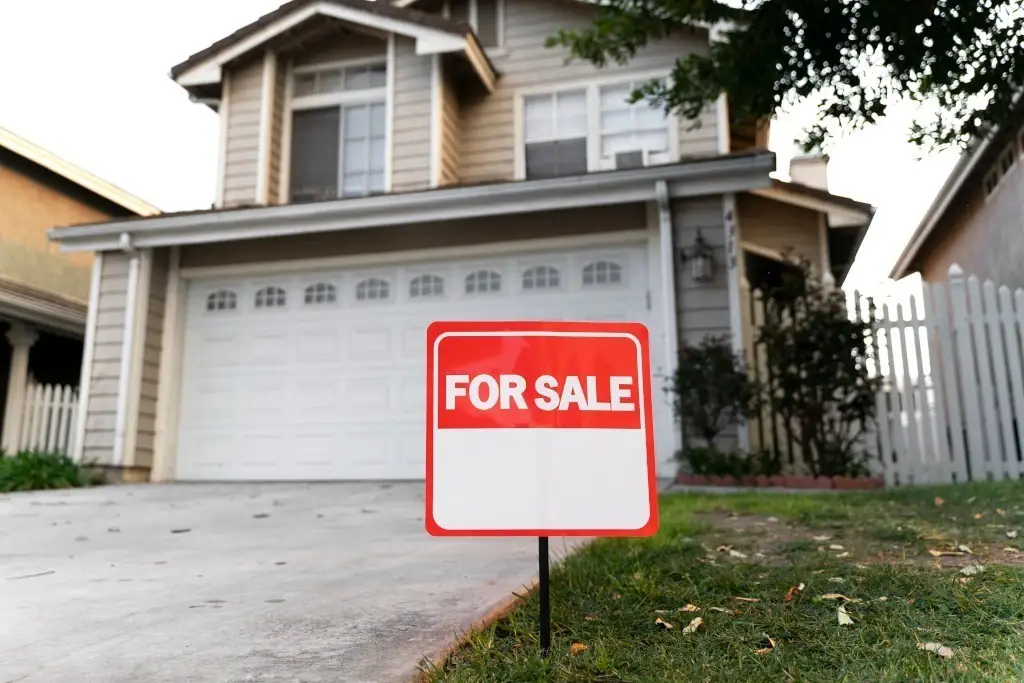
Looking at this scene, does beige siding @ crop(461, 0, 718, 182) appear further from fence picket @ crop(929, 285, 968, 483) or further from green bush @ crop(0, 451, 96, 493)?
green bush @ crop(0, 451, 96, 493)

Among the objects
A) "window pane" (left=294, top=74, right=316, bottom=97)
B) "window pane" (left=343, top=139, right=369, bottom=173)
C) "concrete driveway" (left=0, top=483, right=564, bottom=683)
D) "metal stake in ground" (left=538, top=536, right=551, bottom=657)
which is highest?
"window pane" (left=294, top=74, right=316, bottom=97)

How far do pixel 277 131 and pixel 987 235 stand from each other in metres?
9.82

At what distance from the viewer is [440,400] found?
2049mm

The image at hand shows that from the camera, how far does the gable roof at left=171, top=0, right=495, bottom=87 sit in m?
9.34

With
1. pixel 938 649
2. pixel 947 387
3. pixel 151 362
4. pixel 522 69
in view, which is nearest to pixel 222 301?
pixel 151 362

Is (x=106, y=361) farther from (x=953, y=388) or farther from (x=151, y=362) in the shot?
(x=953, y=388)

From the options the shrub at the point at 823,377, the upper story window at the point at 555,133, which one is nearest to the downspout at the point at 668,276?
the shrub at the point at 823,377

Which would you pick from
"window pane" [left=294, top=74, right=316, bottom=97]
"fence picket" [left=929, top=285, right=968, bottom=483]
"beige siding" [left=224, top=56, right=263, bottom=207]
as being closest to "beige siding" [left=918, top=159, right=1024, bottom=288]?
"fence picket" [left=929, top=285, right=968, bottom=483]

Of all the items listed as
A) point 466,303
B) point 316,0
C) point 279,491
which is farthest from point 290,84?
point 279,491

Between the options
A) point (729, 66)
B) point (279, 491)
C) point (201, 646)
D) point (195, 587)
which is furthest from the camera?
point (279, 491)

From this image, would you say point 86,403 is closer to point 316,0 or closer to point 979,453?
point 316,0

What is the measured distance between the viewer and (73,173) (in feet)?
41.0

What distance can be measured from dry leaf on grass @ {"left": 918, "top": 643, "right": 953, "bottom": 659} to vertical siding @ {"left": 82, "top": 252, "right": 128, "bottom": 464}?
8598 mm

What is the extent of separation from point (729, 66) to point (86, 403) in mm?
7831
